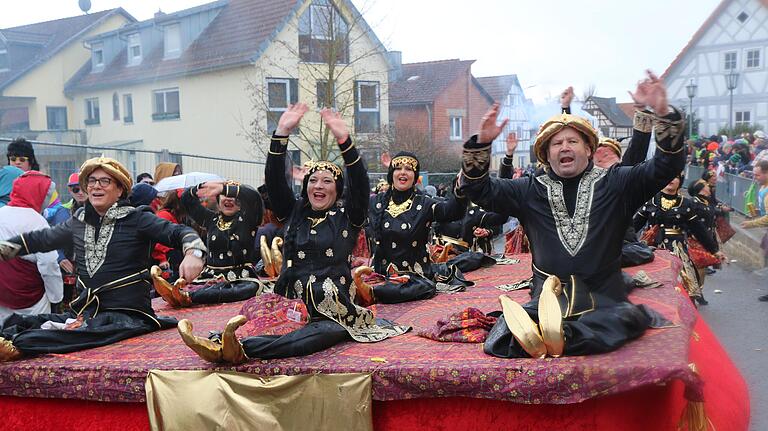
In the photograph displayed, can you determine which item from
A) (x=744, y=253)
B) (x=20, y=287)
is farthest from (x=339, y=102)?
(x=20, y=287)

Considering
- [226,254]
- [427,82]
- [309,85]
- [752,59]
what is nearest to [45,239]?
[226,254]

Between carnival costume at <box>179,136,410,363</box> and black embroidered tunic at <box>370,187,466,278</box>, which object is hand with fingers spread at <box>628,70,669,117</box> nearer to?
carnival costume at <box>179,136,410,363</box>

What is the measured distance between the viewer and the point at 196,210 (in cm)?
725

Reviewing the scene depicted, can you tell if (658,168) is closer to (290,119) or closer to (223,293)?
(290,119)

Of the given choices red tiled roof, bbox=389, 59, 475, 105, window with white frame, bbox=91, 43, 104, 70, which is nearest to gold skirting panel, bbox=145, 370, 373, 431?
window with white frame, bbox=91, 43, 104, 70

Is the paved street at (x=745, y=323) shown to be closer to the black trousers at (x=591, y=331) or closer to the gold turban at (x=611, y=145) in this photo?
the black trousers at (x=591, y=331)

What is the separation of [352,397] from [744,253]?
37.5 feet

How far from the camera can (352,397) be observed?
3945 mm

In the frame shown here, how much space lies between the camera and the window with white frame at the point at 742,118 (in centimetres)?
2434

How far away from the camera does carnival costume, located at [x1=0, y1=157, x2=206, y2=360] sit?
488cm

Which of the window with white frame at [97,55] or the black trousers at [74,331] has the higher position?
the window with white frame at [97,55]

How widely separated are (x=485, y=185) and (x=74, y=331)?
2.70 m

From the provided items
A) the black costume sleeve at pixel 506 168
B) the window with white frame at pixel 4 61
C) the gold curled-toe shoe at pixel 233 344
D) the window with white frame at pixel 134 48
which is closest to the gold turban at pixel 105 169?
the gold curled-toe shoe at pixel 233 344

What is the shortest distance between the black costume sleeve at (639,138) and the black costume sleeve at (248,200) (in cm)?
315
